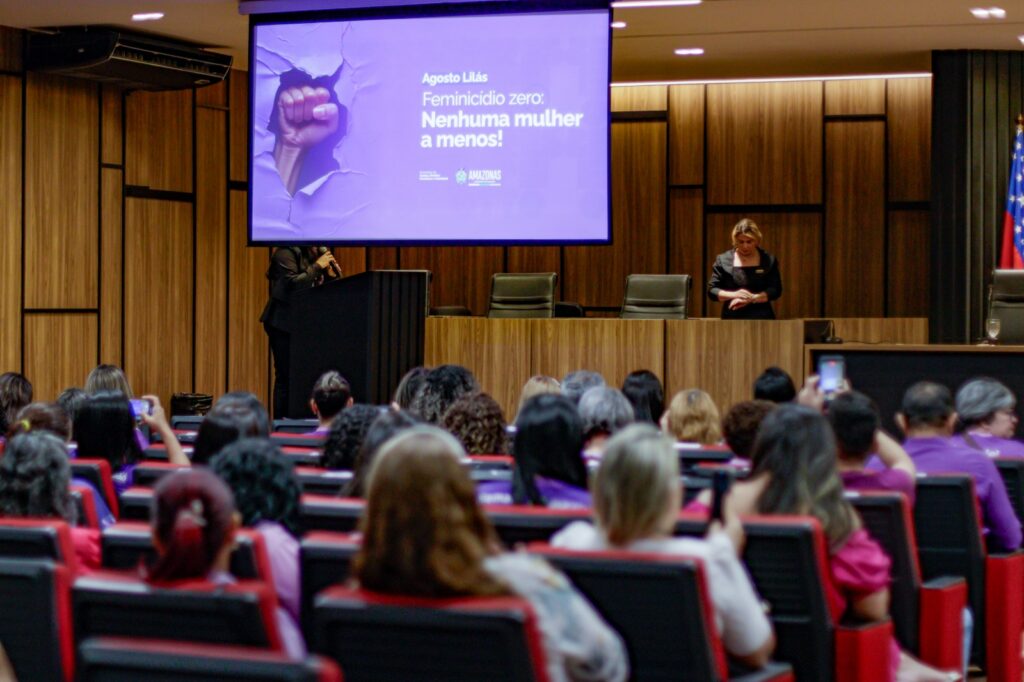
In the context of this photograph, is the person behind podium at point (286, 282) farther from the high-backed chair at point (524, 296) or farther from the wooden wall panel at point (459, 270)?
the wooden wall panel at point (459, 270)

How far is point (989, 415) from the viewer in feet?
17.5


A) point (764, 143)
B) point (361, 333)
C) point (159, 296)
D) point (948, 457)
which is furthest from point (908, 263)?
point (948, 457)

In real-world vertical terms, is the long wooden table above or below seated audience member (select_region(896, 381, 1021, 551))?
above

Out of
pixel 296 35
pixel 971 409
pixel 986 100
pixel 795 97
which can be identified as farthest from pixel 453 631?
pixel 795 97

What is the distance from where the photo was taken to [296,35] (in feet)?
30.5

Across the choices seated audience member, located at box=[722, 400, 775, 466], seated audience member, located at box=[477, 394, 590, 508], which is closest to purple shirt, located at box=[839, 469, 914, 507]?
seated audience member, located at box=[722, 400, 775, 466]

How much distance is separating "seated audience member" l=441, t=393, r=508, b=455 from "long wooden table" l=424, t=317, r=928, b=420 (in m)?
4.20

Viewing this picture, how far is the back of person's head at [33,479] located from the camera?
11.6 ft

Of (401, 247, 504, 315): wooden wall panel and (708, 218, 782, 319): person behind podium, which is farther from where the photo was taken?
(401, 247, 504, 315): wooden wall panel

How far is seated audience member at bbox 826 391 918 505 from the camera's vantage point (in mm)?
3949

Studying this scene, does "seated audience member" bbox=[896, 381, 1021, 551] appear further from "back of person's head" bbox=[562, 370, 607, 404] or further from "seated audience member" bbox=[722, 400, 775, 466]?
"back of person's head" bbox=[562, 370, 607, 404]

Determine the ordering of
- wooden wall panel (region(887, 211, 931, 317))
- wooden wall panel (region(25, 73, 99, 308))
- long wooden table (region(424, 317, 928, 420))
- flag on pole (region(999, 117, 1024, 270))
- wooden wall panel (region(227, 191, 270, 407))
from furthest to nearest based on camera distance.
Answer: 1. wooden wall panel (region(887, 211, 931, 317))
2. wooden wall panel (region(227, 191, 270, 407))
3. flag on pole (region(999, 117, 1024, 270))
4. wooden wall panel (region(25, 73, 99, 308))
5. long wooden table (region(424, 317, 928, 420))

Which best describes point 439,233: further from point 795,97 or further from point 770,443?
point 770,443

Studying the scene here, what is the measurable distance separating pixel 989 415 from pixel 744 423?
1.47 metres
